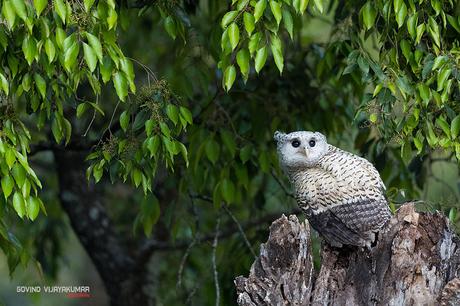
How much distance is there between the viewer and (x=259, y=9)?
3.73m

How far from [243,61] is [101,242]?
3.05 metres

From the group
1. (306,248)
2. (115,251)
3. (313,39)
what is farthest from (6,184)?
(313,39)

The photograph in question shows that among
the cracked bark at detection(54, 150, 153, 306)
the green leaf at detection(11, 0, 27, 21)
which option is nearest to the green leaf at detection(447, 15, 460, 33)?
the green leaf at detection(11, 0, 27, 21)

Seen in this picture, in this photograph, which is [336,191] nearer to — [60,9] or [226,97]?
[60,9]

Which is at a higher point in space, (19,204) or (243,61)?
(243,61)

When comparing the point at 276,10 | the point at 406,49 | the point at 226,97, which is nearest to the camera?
the point at 276,10

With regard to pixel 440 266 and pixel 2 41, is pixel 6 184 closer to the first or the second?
pixel 2 41

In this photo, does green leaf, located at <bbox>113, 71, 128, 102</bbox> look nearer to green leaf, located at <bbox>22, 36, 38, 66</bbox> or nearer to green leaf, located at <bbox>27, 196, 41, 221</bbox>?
green leaf, located at <bbox>22, 36, 38, 66</bbox>

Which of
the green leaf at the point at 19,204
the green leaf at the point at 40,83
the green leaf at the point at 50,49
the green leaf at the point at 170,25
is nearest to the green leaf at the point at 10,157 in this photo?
the green leaf at the point at 19,204

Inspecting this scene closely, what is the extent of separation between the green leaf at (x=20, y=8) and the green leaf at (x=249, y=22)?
869mm

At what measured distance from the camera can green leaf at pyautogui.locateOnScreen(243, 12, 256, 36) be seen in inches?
147

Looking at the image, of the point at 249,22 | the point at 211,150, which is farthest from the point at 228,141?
the point at 249,22

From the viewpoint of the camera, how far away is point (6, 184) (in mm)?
3781

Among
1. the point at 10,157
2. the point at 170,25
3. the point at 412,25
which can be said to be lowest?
the point at 10,157
